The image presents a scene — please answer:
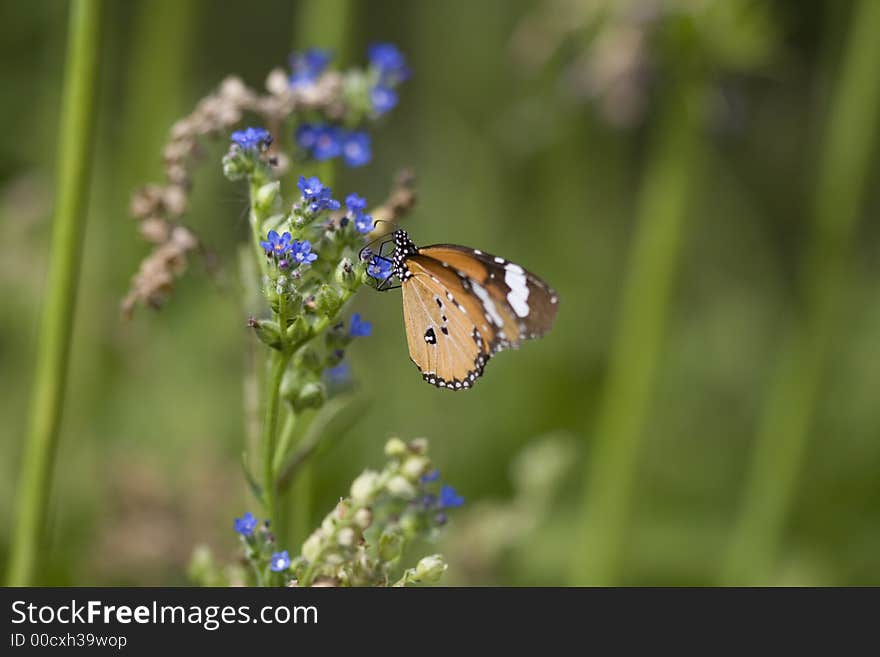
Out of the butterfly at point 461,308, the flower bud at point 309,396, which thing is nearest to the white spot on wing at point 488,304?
the butterfly at point 461,308

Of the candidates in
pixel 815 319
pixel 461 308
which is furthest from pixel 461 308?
pixel 815 319

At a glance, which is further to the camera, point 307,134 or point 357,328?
point 307,134

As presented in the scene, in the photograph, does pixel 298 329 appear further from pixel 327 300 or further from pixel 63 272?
pixel 63 272

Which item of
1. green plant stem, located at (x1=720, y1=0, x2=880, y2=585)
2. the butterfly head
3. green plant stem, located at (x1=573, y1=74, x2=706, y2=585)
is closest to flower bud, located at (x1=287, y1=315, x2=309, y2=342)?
the butterfly head

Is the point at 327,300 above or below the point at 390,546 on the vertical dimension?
above

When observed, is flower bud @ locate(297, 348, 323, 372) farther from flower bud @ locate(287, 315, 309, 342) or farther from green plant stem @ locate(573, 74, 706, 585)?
green plant stem @ locate(573, 74, 706, 585)

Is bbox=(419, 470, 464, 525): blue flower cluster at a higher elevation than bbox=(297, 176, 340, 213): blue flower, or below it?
below
